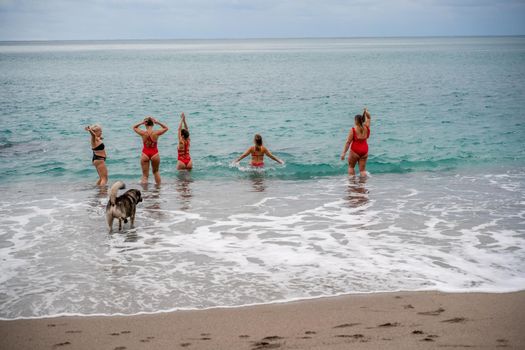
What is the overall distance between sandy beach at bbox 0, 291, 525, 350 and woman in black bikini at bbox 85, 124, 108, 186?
6.63 m

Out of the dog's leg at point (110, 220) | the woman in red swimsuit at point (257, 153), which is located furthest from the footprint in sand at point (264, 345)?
the woman in red swimsuit at point (257, 153)

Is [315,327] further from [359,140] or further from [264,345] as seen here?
[359,140]

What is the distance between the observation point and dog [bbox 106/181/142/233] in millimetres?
8578

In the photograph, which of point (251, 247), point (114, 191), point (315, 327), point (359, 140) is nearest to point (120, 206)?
point (114, 191)

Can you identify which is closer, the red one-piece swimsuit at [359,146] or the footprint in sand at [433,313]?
the footprint in sand at [433,313]

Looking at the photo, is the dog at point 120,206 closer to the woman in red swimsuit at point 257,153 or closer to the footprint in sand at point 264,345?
the footprint in sand at point 264,345

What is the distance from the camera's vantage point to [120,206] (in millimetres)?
8945

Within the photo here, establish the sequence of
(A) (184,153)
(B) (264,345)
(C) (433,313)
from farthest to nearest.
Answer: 1. (A) (184,153)
2. (C) (433,313)
3. (B) (264,345)

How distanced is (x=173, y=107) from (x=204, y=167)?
19.1m

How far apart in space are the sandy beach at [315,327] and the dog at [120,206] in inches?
113

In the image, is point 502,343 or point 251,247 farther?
point 251,247

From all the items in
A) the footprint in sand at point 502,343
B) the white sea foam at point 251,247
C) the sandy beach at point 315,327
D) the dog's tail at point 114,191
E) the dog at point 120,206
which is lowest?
the white sea foam at point 251,247

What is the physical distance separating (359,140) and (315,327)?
824cm

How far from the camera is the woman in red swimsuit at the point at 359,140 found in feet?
42.6
